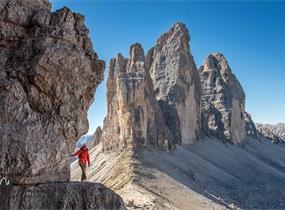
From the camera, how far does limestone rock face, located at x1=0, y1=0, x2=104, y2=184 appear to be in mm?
12633

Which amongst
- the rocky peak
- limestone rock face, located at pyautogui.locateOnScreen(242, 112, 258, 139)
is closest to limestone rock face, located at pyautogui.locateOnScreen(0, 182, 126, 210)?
the rocky peak

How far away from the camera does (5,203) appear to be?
12.3m

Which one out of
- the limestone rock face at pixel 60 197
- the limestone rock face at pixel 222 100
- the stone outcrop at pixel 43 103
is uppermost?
the limestone rock face at pixel 222 100

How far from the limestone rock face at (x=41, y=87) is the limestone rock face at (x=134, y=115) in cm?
3868

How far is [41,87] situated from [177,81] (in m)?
62.9

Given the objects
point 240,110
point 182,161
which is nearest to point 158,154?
point 182,161

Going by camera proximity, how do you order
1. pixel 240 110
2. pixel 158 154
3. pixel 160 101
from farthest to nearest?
pixel 240 110 < pixel 160 101 < pixel 158 154

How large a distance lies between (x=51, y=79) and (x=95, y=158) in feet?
157

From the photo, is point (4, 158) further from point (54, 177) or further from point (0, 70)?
point (0, 70)

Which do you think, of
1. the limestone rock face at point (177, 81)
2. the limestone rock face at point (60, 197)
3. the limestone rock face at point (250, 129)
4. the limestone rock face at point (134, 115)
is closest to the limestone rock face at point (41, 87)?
the limestone rock face at point (60, 197)

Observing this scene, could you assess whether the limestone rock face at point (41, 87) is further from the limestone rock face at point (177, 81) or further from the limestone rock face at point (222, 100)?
the limestone rock face at point (222, 100)

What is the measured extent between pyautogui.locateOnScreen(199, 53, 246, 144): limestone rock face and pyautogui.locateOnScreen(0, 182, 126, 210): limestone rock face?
79.0 meters

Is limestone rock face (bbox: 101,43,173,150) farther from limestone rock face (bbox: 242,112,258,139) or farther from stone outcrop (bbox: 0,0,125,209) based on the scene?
limestone rock face (bbox: 242,112,258,139)

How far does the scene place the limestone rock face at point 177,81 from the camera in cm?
7219
